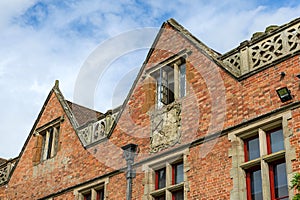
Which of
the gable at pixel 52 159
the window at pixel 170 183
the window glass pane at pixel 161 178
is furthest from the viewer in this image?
the gable at pixel 52 159

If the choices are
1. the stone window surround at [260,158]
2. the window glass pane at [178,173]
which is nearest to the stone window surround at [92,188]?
the window glass pane at [178,173]

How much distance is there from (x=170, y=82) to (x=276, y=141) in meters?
4.11

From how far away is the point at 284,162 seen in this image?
11000mm

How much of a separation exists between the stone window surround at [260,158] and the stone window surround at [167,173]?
4.41 ft

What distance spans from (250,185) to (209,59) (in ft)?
11.4

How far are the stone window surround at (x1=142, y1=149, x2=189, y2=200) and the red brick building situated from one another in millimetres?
25

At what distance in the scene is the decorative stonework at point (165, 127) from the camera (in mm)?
13397

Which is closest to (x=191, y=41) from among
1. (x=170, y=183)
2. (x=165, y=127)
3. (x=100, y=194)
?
(x=165, y=127)

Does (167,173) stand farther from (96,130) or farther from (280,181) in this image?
(96,130)

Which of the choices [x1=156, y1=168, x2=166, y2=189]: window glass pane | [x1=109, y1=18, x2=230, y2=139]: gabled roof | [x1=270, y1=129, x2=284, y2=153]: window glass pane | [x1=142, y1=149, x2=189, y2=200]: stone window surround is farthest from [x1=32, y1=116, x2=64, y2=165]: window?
[x1=270, y1=129, x2=284, y2=153]: window glass pane

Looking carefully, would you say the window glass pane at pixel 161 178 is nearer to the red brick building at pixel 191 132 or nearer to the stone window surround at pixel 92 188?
the red brick building at pixel 191 132

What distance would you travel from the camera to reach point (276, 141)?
1134 centimetres

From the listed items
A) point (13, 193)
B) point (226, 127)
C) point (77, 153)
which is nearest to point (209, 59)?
point (226, 127)

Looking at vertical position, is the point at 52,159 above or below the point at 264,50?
below
